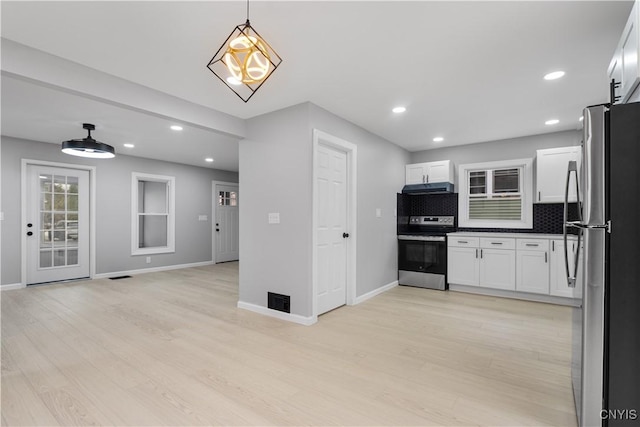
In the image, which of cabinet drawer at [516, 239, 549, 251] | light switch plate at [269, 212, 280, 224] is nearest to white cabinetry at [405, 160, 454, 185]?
cabinet drawer at [516, 239, 549, 251]

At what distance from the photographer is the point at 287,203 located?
3.56 meters

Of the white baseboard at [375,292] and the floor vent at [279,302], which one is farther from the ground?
the floor vent at [279,302]

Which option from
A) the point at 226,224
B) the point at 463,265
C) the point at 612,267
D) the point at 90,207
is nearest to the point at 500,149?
the point at 463,265

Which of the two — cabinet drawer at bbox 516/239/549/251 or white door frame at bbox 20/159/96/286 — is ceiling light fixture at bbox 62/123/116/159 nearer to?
white door frame at bbox 20/159/96/286

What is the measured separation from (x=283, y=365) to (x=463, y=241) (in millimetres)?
3614

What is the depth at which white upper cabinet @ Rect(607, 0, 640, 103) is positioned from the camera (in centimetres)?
148

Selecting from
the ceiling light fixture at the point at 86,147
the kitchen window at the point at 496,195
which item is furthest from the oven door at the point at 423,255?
the ceiling light fixture at the point at 86,147

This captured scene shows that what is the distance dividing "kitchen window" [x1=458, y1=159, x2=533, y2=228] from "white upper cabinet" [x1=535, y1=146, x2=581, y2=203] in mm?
313

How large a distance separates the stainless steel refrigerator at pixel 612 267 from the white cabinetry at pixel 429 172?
3.85m

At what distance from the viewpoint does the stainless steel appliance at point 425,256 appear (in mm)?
4988

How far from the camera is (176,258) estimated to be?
718cm

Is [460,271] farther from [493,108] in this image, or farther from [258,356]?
[258,356]

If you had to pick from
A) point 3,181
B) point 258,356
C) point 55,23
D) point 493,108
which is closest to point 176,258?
point 3,181

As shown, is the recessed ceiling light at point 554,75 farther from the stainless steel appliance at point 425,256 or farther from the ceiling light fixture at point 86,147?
the ceiling light fixture at point 86,147
